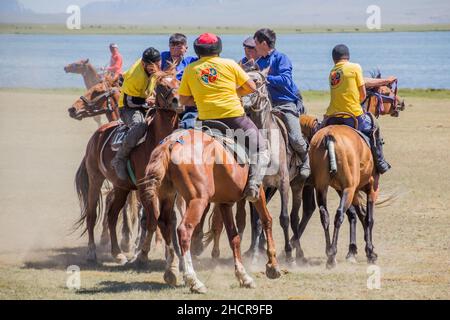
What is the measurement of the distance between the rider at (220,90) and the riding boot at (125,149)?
4.06 feet

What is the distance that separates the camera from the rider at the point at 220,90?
9.37m

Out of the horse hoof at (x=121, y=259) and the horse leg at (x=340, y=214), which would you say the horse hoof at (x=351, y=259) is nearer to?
the horse leg at (x=340, y=214)

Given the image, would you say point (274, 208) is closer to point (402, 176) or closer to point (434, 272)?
point (402, 176)

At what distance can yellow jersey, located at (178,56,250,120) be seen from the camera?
9.36 meters

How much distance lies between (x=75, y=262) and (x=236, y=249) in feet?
8.65

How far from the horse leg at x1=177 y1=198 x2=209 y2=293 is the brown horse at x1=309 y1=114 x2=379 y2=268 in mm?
2329

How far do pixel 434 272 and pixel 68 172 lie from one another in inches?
374

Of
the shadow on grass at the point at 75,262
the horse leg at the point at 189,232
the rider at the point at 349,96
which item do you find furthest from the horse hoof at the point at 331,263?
the horse leg at the point at 189,232

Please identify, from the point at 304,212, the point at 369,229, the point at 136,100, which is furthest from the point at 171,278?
the point at 369,229

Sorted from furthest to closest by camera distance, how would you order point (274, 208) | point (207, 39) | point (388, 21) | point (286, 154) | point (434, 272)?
point (388, 21) → point (274, 208) → point (286, 154) → point (434, 272) → point (207, 39)

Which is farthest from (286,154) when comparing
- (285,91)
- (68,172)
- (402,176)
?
(68,172)

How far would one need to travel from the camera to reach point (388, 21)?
17988 cm

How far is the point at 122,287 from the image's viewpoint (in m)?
9.45

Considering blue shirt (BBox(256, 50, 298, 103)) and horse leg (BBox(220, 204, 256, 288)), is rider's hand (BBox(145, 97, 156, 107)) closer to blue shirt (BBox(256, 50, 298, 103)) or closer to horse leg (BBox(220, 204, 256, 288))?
blue shirt (BBox(256, 50, 298, 103))
